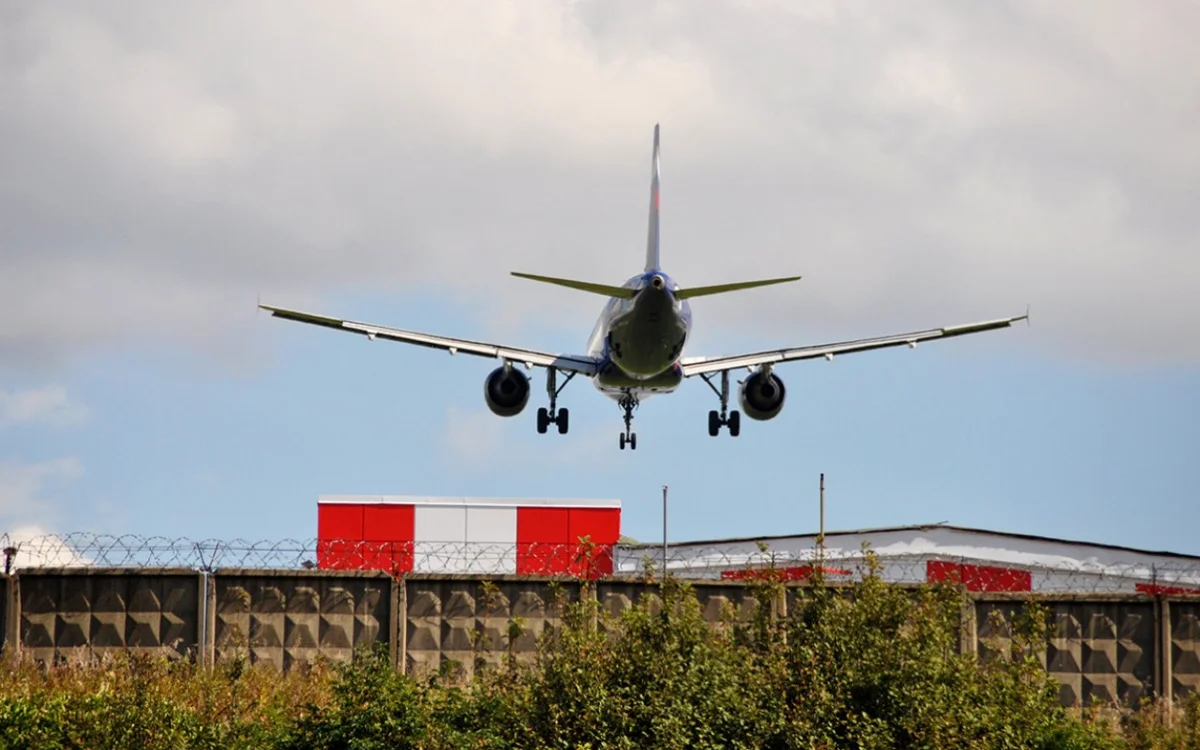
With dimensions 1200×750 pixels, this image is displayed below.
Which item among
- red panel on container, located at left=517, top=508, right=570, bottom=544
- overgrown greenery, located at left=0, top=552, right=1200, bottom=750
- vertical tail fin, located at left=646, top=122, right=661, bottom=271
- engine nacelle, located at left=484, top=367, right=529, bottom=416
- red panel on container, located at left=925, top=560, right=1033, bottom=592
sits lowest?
overgrown greenery, located at left=0, top=552, right=1200, bottom=750

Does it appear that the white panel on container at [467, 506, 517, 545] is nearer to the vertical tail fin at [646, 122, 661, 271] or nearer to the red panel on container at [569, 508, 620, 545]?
the red panel on container at [569, 508, 620, 545]

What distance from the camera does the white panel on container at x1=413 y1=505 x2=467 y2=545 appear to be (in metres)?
74.9

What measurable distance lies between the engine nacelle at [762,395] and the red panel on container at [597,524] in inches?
722

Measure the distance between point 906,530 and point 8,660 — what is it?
4219 centimetres

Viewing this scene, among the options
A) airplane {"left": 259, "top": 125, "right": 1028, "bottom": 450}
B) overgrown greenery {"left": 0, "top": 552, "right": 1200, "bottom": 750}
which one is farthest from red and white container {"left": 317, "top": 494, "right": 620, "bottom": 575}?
overgrown greenery {"left": 0, "top": 552, "right": 1200, "bottom": 750}

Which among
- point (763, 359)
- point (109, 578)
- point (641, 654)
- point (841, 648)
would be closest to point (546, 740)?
point (641, 654)

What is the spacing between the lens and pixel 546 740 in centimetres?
2725

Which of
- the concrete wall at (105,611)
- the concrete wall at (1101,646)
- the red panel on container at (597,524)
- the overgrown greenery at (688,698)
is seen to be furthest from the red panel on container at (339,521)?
the overgrown greenery at (688,698)

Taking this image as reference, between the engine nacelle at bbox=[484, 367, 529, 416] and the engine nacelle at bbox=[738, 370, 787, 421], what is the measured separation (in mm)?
8035

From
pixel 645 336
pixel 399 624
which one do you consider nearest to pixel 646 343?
pixel 645 336

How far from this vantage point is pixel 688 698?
88.1ft

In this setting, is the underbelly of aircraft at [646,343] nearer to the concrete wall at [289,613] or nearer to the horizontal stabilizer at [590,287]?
the horizontal stabilizer at [590,287]

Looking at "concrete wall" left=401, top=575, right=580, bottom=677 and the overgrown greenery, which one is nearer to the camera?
the overgrown greenery

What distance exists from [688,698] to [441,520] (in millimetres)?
49208
